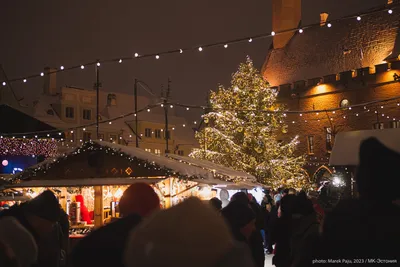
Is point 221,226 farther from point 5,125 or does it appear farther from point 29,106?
point 29,106

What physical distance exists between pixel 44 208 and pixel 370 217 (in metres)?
3.56

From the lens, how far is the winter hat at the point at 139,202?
13.2ft

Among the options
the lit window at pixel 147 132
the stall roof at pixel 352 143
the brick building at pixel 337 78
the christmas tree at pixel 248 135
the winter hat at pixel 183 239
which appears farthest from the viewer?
the lit window at pixel 147 132

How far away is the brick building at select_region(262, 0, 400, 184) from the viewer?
4400cm

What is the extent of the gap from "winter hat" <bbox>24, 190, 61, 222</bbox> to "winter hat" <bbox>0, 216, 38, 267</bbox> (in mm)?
971

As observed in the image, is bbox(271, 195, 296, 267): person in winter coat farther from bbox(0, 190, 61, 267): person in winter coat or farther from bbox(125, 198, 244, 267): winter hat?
bbox(125, 198, 244, 267): winter hat

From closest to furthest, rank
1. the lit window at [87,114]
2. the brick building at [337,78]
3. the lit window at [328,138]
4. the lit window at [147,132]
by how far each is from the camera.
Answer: the brick building at [337,78] → the lit window at [328,138] → the lit window at [87,114] → the lit window at [147,132]

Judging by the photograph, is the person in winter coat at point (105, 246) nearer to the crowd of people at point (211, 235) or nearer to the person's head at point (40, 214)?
the crowd of people at point (211, 235)

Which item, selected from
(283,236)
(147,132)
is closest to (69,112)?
(147,132)

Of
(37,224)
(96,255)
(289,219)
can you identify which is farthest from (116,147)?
(96,255)

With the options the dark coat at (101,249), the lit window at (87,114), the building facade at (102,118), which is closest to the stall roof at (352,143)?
the dark coat at (101,249)

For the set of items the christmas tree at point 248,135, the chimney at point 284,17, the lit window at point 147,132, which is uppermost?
the chimney at point 284,17

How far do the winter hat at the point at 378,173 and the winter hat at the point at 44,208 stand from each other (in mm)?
3428

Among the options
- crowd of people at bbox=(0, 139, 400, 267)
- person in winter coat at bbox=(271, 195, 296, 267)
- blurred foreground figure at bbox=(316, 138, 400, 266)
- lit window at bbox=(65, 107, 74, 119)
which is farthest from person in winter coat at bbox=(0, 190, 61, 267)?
lit window at bbox=(65, 107, 74, 119)
